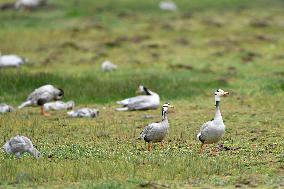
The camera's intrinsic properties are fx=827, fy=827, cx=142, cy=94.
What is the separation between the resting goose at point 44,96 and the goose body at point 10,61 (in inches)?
214

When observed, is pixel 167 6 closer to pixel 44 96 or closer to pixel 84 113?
pixel 44 96

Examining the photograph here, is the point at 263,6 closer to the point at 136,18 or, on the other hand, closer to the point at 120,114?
the point at 136,18

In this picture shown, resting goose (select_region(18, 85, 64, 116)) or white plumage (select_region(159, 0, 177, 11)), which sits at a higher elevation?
white plumage (select_region(159, 0, 177, 11))

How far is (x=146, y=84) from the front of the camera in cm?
2241

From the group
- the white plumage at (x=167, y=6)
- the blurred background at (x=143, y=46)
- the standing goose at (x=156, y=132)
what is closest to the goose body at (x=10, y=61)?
the blurred background at (x=143, y=46)

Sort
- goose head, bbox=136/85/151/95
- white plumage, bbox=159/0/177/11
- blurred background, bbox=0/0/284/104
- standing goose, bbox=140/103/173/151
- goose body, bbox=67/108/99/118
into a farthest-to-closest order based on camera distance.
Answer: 1. white plumage, bbox=159/0/177/11
2. blurred background, bbox=0/0/284/104
3. goose head, bbox=136/85/151/95
4. goose body, bbox=67/108/99/118
5. standing goose, bbox=140/103/173/151

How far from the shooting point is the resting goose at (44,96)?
755 inches

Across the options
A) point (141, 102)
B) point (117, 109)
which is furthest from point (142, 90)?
point (117, 109)

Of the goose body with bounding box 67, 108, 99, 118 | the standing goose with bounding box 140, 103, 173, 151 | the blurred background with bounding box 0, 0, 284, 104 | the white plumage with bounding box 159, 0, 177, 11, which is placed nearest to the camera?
the standing goose with bounding box 140, 103, 173, 151

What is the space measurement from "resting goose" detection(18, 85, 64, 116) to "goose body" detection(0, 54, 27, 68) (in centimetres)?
544

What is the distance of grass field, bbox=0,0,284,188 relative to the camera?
480 inches

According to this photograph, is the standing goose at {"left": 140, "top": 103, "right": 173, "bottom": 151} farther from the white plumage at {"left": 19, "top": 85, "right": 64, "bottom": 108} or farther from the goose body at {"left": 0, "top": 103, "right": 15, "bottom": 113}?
the goose body at {"left": 0, "top": 103, "right": 15, "bottom": 113}

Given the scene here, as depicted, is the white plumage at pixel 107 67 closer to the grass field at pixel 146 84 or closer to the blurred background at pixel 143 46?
the blurred background at pixel 143 46

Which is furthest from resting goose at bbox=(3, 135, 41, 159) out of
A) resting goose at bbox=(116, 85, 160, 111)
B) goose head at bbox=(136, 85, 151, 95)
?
goose head at bbox=(136, 85, 151, 95)
